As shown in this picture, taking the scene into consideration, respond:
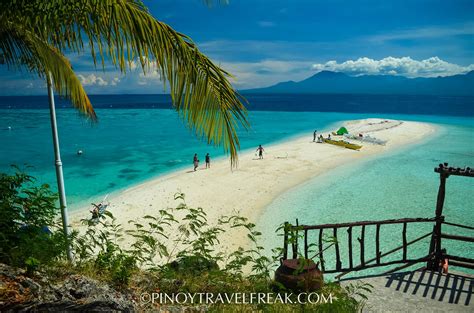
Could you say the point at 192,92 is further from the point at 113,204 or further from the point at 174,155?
the point at 174,155

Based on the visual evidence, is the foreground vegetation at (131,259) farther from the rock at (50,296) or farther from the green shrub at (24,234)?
Result: the rock at (50,296)

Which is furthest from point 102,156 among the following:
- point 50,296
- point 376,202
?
point 50,296

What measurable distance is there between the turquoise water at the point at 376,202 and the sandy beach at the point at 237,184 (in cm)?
127

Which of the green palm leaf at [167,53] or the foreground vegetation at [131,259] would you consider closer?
the green palm leaf at [167,53]

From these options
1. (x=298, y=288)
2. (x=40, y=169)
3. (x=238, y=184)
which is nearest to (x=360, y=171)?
(x=238, y=184)

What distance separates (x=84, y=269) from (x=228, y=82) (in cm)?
353

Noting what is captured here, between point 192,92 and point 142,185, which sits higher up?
point 192,92

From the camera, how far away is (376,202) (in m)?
19.0

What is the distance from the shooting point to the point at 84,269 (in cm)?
457

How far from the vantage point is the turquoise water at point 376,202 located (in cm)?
1352

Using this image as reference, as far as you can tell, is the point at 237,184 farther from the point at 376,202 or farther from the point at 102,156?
the point at 102,156

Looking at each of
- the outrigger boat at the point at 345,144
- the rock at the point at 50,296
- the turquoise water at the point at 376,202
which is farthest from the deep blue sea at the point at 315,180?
the outrigger boat at the point at 345,144

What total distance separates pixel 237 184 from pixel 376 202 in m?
8.78

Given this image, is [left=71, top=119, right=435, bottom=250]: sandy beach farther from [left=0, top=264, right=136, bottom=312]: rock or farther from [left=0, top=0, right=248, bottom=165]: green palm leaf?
[left=0, top=0, right=248, bottom=165]: green palm leaf
